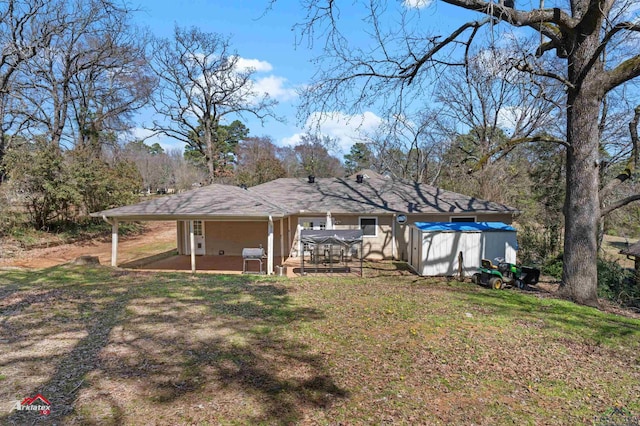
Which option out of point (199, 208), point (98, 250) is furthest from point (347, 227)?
point (98, 250)

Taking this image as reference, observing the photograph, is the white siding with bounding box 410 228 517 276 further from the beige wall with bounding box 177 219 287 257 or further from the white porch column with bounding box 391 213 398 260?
the beige wall with bounding box 177 219 287 257

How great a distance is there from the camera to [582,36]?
7.80m

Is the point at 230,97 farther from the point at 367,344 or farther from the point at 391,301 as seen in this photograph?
the point at 367,344

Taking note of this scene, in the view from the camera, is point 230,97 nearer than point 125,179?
No

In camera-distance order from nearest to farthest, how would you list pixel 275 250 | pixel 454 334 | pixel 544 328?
pixel 454 334, pixel 544 328, pixel 275 250

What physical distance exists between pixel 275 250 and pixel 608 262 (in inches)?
497

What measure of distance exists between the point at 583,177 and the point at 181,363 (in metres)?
9.42

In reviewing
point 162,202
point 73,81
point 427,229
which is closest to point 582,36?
point 427,229

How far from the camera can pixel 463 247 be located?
11.7m

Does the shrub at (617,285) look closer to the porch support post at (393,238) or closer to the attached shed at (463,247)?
the attached shed at (463,247)

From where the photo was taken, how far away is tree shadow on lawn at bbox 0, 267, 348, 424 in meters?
3.38

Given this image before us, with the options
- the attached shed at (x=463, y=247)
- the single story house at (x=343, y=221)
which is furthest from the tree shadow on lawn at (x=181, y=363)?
the single story house at (x=343, y=221)

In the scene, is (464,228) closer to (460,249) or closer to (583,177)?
(460,249)

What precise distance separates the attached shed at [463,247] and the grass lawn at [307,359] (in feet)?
11.9
